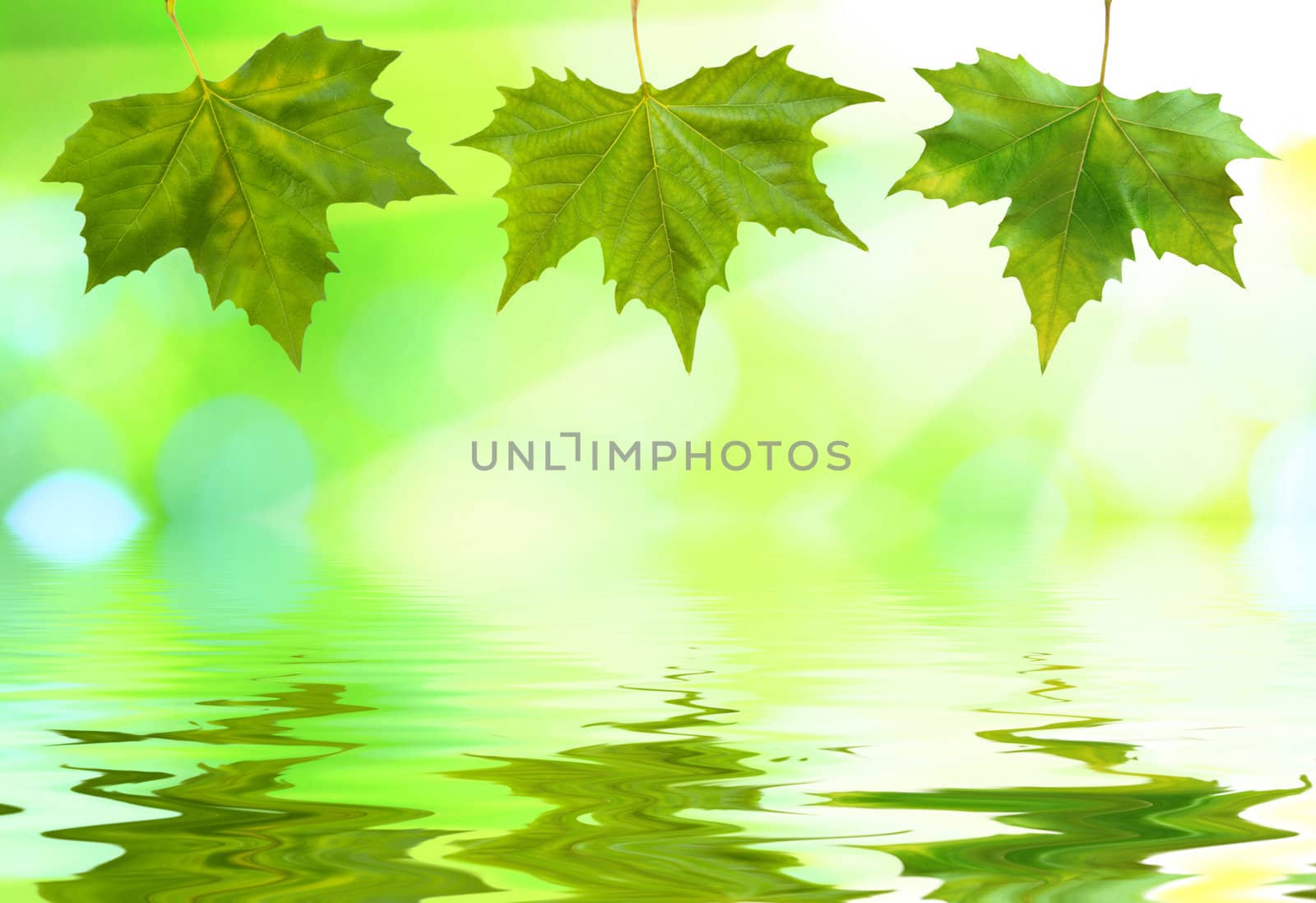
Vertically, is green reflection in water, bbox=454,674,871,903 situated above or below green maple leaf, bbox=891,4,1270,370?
below

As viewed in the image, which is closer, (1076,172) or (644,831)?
(1076,172)

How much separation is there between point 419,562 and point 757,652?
573 centimetres

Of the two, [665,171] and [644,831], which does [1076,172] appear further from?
[644,831]

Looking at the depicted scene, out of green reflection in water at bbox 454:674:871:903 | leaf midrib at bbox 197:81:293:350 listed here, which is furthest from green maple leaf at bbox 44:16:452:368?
green reflection in water at bbox 454:674:871:903

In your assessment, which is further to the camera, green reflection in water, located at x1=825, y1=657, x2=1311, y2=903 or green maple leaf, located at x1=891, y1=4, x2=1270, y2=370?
green reflection in water, located at x1=825, y1=657, x2=1311, y2=903

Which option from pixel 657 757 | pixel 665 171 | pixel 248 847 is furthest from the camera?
pixel 657 757

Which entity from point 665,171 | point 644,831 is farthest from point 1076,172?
→ point 644,831

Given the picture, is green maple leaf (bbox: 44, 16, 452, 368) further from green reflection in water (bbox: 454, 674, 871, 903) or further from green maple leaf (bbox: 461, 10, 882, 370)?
green reflection in water (bbox: 454, 674, 871, 903)

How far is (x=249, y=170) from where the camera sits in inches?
15.3

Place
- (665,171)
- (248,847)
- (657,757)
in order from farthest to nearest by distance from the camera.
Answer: (657,757), (248,847), (665,171)

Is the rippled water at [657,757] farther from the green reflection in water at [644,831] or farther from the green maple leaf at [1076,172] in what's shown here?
the green maple leaf at [1076,172]

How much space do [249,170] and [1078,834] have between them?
122 cm

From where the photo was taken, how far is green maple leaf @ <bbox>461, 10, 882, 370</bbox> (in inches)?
14.0

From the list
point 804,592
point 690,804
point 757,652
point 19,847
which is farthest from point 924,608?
point 19,847
